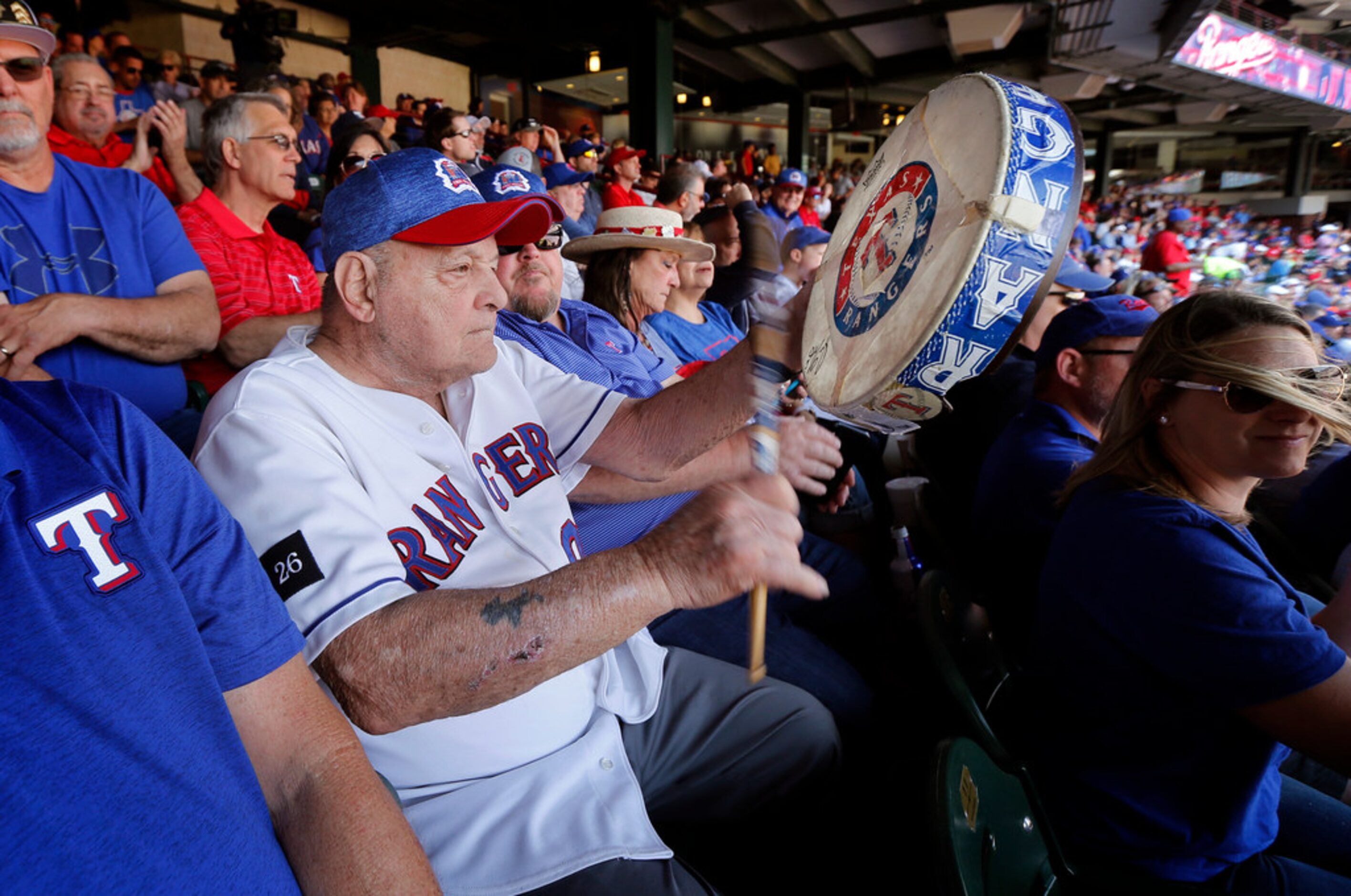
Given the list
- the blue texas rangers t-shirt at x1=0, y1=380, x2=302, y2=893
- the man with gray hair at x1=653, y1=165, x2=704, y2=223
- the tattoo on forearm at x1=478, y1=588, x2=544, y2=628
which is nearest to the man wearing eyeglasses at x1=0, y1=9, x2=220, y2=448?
the blue texas rangers t-shirt at x1=0, y1=380, x2=302, y2=893

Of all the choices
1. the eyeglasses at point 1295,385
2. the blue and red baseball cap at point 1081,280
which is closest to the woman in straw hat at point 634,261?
the blue and red baseball cap at point 1081,280

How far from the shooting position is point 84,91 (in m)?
4.05

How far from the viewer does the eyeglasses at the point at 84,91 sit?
13.2 ft

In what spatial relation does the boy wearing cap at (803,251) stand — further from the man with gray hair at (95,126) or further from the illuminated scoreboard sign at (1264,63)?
the illuminated scoreboard sign at (1264,63)

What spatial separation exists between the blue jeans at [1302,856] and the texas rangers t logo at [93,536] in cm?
189

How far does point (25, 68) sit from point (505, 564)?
2013mm

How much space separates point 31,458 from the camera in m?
0.90

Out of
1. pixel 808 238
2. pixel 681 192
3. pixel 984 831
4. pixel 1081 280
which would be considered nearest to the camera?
pixel 984 831

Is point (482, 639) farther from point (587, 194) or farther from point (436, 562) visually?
point (587, 194)

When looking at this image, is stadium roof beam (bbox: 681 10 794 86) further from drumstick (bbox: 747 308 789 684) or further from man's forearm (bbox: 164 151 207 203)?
drumstick (bbox: 747 308 789 684)

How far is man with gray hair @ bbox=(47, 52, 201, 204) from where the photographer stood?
3.74 m

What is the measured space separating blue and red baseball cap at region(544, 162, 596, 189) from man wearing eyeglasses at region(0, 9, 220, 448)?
3789 mm

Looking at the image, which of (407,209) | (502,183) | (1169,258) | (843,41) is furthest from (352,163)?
(843,41)

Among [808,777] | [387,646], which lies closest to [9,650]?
[387,646]
